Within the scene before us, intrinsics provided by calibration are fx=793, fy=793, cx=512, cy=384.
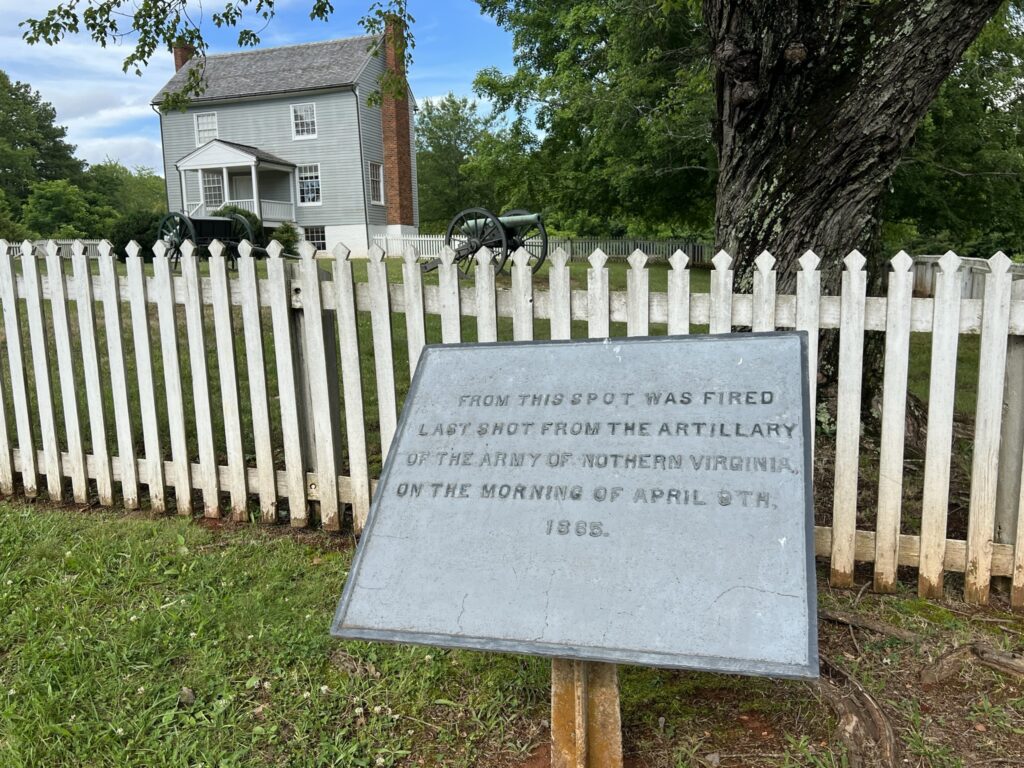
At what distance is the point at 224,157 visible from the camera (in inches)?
1201

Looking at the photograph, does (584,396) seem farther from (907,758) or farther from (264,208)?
(264,208)

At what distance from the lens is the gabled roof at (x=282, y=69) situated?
3081 centimetres

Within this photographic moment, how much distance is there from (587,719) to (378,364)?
226 cm

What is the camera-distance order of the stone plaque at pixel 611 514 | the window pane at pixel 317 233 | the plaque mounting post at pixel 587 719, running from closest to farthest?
1. the stone plaque at pixel 611 514
2. the plaque mounting post at pixel 587 719
3. the window pane at pixel 317 233

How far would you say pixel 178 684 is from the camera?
2.92 m

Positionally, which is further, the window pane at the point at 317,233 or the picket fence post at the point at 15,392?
the window pane at the point at 317,233

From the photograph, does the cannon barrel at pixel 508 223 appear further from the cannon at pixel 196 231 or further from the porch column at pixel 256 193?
the porch column at pixel 256 193

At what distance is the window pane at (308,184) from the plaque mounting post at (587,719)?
3204 cm

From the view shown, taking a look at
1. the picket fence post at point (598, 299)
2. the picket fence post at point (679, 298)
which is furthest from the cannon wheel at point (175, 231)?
the picket fence post at point (679, 298)

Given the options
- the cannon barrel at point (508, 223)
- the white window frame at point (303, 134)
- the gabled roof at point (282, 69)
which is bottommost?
the cannon barrel at point (508, 223)

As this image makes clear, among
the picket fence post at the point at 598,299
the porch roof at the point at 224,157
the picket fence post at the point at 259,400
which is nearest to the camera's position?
the picket fence post at the point at 598,299

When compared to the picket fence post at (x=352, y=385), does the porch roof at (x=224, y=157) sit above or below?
above

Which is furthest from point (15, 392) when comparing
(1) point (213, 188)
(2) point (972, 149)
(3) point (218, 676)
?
(1) point (213, 188)

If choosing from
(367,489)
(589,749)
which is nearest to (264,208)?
(367,489)
